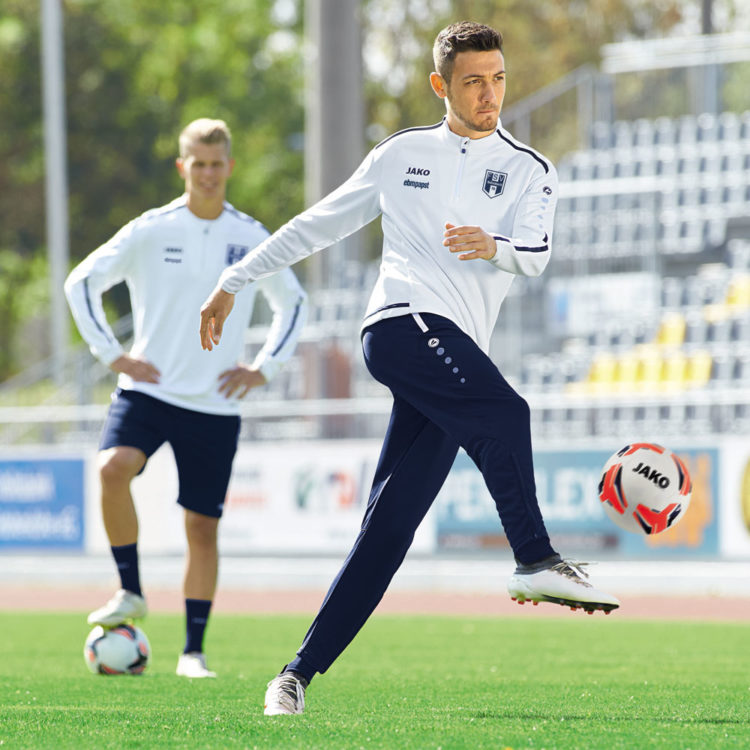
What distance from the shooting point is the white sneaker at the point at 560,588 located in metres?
4.90

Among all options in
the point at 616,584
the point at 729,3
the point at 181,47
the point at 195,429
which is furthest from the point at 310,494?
the point at 181,47

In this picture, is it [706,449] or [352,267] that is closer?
[706,449]

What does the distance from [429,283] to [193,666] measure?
Answer: 3024 millimetres

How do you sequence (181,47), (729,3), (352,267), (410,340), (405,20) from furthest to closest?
(181,47) < (405,20) < (729,3) < (352,267) < (410,340)

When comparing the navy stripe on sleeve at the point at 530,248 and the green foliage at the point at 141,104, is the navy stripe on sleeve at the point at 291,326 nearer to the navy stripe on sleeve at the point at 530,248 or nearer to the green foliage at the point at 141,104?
the navy stripe on sleeve at the point at 530,248

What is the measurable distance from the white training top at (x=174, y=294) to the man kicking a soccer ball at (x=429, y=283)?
2.03 m

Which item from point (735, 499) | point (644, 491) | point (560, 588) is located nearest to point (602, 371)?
point (735, 499)

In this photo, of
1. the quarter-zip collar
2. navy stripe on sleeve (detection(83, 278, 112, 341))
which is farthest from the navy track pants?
navy stripe on sleeve (detection(83, 278, 112, 341))

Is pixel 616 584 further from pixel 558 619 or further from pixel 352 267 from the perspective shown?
pixel 352 267

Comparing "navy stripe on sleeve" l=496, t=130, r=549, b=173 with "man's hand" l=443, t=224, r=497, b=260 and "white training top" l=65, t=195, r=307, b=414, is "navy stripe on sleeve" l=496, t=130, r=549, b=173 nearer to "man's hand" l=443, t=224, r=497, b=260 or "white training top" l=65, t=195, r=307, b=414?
"man's hand" l=443, t=224, r=497, b=260

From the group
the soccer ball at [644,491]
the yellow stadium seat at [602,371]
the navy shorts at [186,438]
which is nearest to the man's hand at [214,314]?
the soccer ball at [644,491]

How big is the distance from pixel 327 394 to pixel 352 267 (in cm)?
506

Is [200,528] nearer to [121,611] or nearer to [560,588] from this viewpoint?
[121,611]

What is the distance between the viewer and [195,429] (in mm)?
7582
